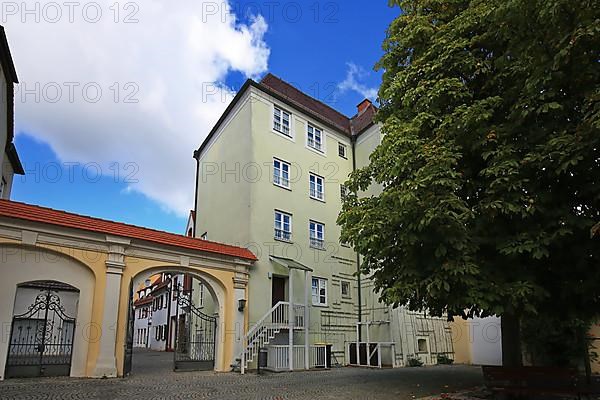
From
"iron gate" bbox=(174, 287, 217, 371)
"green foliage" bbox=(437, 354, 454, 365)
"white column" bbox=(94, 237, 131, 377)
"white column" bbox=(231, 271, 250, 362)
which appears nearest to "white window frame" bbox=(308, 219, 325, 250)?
"white column" bbox=(231, 271, 250, 362)

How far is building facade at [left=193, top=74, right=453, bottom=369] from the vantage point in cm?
1611

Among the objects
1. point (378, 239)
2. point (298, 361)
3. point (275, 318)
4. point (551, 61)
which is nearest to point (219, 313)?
point (275, 318)

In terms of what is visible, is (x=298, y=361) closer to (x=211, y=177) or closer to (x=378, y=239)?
(x=378, y=239)

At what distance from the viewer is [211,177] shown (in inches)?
838

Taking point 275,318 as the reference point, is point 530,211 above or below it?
above

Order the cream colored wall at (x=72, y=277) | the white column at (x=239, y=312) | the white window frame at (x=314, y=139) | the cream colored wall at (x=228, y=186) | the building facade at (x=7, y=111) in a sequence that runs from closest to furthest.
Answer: the cream colored wall at (x=72, y=277)
the building facade at (x=7, y=111)
the white column at (x=239, y=312)
the cream colored wall at (x=228, y=186)
the white window frame at (x=314, y=139)

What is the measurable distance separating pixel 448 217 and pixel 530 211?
4.25 feet

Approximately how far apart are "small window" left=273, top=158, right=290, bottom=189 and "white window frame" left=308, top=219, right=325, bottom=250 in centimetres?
206

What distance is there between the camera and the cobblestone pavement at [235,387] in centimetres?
860

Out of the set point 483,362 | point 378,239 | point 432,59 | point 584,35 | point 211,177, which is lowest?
point 483,362

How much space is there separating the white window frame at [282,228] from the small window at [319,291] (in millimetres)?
2170

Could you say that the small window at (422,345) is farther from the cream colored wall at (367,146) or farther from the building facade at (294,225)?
the cream colored wall at (367,146)

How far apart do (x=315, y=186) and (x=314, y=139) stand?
7.53 feet

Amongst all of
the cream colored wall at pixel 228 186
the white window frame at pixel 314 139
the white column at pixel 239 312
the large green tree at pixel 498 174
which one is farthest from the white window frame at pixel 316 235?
the large green tree at pixel 498 174
